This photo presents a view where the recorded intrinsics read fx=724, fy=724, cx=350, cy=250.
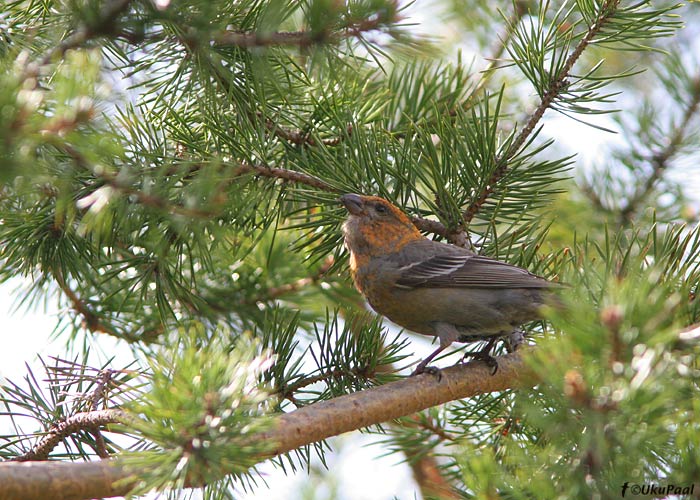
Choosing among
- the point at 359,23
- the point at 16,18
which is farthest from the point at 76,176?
the point at 359,23

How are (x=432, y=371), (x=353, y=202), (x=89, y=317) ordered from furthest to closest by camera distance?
(x=89, y=317) → (x=353, y=202) → (x=432, y=371)

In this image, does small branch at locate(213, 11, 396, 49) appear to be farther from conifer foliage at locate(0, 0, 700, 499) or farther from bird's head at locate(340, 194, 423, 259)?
bird's head at locate(340, 194, 423, 259)

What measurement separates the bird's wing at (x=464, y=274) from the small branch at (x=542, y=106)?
414 mm

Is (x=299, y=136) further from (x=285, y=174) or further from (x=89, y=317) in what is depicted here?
(x=89, y=317)

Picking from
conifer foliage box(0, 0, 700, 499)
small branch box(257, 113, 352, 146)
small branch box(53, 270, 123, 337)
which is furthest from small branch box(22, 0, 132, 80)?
small branch box(53, 270, 123, 337)

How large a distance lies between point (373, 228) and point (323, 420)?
201 cm

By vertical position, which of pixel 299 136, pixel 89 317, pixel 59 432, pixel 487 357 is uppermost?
pixel 299 136

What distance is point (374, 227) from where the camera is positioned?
14.5 feet

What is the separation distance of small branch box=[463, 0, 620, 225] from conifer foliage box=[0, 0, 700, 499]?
0.01 metres

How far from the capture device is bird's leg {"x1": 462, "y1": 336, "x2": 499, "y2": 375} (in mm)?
3540

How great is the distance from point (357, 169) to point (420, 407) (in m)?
1.23

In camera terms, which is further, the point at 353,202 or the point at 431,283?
the point at 431,283

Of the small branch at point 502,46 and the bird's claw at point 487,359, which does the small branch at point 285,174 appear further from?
the bird's claw at point 487,359

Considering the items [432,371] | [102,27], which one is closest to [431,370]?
[432,371]
